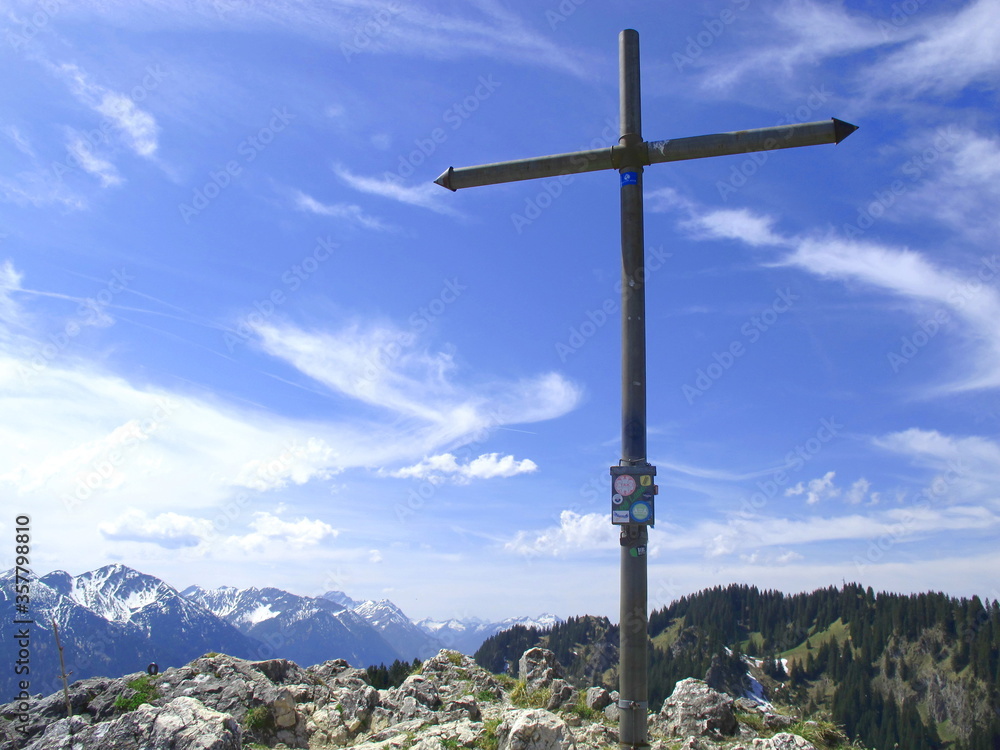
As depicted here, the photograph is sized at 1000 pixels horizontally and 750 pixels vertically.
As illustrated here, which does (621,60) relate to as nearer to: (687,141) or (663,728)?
(687,141)

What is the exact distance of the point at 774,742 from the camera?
12023 millimetres

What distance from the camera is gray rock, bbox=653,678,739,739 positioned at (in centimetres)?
1398

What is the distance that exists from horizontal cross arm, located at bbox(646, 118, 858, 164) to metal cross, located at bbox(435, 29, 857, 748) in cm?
1

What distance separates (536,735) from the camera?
1112 centimetres

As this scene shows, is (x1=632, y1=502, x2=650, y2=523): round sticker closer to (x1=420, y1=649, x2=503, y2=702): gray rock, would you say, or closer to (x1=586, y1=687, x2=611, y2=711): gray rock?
(x1=586, y1=687, x2=611, y2=711): gray rock

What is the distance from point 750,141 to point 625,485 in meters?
4.55

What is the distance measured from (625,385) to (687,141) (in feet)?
10.7

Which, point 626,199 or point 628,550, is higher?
point 626,199

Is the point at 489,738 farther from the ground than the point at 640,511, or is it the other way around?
the point at 640,511

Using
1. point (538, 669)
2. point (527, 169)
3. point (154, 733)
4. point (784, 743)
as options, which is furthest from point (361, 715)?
point (527, 169)

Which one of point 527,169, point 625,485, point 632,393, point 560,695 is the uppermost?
point 527,169

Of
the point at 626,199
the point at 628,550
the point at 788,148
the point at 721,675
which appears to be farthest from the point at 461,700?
the point at 721,675

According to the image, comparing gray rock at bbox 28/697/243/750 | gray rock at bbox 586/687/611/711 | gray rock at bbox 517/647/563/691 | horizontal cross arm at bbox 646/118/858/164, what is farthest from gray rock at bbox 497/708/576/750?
horizontal cross arm at bbox 646/118/858/164

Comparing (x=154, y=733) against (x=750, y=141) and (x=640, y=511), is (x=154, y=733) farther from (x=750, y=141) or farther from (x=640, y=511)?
(x=750, y=141)
